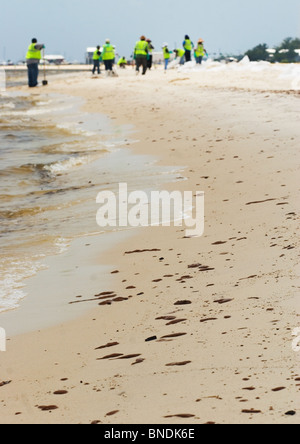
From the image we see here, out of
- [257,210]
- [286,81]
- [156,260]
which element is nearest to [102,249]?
[156,260]

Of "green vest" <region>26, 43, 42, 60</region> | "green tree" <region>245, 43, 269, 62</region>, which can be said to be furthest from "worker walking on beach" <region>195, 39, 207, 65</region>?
"green tree" <region>245, 43, 269, 62</region>

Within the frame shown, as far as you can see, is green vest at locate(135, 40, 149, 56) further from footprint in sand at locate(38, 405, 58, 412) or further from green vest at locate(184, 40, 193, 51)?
footprint in sand at locate(38, 405, 58, 412)

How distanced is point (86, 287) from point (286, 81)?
17.1 m

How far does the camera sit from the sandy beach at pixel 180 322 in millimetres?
3527

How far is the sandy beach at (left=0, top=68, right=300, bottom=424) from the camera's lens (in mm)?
3527

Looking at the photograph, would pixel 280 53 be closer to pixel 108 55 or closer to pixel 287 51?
pixel 287 51

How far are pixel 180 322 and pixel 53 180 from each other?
731cm

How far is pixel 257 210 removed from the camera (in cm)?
735

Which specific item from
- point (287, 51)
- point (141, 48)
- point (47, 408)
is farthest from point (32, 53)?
point (287, 51)

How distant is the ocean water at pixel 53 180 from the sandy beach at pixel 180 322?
0.37 meters

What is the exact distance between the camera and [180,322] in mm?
4629

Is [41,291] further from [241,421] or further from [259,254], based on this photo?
[241,421]

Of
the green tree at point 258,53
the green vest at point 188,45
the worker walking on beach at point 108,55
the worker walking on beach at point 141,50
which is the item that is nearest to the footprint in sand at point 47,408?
the worker walking on beach at point 141,50
